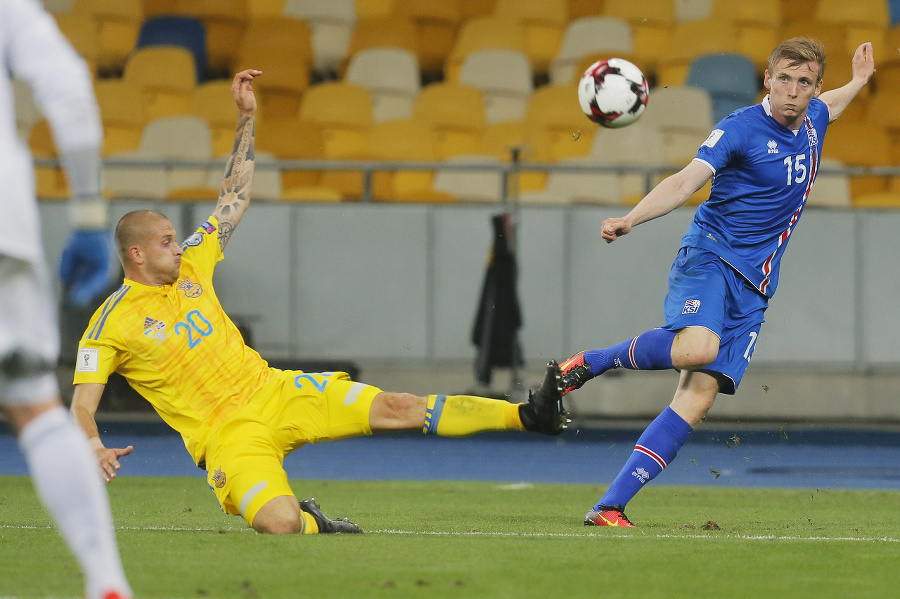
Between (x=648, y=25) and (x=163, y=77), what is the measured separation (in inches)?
226

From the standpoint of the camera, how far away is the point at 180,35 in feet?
46.4

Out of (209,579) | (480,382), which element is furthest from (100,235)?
(480,382)

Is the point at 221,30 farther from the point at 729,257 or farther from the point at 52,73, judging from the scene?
the point at 52,73

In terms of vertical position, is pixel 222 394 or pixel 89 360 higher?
pixel 89 360

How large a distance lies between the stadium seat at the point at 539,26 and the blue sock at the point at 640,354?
9092 mm

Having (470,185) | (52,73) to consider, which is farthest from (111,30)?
(52,73)

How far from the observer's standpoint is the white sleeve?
2809 millimetres

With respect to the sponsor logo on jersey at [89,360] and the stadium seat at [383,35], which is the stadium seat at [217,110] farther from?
the sponsor logo on jersey at [89,360]

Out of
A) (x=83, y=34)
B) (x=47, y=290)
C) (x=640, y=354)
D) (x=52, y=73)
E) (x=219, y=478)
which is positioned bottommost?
(x=219, y=478)

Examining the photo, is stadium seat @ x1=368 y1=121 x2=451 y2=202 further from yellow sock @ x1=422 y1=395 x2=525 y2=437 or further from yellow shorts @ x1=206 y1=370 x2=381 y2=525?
yellow sock @ x1=422 y1=395 x2=525 y2=437

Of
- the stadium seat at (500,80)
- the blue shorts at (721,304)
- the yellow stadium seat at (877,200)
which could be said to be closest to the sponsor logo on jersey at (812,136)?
the blue shorts at (721,304)

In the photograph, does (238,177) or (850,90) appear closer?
(238,177)

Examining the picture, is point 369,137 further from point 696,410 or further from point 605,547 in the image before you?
point 605,547

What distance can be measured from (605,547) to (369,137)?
9026 mm
